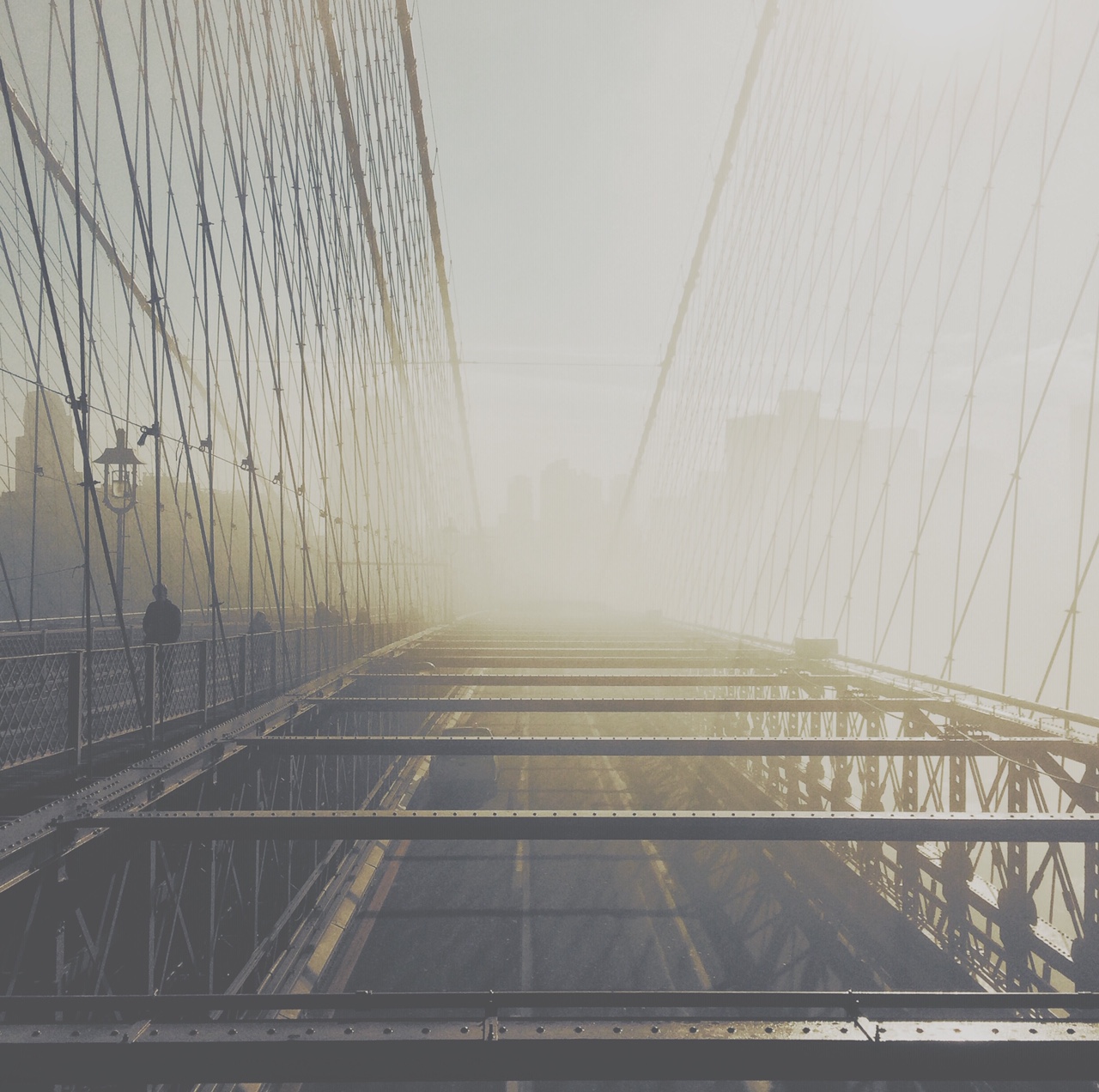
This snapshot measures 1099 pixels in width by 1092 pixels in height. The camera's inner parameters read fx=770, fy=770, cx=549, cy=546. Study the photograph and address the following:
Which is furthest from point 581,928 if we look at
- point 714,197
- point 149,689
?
point 714,197

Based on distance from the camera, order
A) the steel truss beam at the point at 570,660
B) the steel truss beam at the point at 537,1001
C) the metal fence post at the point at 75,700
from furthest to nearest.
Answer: the steel truss beam at the point at 570,660, the metal fence post at the point at 75,700, the steel truss beam at the point at 537,1001

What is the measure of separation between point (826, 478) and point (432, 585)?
47.7 m

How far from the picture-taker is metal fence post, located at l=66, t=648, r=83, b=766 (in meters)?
5.76

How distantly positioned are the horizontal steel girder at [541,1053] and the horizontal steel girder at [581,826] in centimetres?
184

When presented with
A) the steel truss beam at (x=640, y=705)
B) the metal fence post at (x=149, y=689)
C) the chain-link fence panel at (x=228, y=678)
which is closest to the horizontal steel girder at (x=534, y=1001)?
the metal fence post at (x=149, y=689)

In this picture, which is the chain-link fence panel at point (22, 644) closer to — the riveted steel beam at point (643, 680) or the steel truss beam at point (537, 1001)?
the riveted steel beam at point (643, 680)

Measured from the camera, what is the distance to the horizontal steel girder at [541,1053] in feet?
10.0

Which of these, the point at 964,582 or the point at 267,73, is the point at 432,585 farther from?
the point at 964,582

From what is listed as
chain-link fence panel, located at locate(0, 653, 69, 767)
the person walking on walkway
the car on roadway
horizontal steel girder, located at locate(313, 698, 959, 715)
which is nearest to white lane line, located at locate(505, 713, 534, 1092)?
the car on roadway

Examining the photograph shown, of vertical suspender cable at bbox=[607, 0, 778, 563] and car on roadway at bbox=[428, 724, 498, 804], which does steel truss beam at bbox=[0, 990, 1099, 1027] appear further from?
vertical suspender cable at bbox=[607, 0, 778, 563]

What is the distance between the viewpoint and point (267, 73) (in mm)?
16312

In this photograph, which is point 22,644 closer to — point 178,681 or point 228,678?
point 228,678

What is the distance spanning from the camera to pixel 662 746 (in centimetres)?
874

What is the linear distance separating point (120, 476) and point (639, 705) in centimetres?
1107
